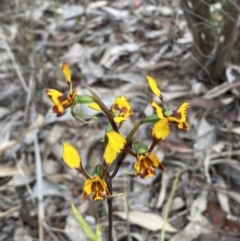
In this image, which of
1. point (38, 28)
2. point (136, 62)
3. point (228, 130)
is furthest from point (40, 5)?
point (228, 130)

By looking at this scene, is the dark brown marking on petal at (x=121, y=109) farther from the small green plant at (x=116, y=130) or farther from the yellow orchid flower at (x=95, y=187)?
the yellow orchid flower at (x=95, y=187)

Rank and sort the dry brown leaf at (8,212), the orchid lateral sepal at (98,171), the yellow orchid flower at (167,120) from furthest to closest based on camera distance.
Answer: the dry brown leaf at (8,212) → the orchid lateral sepal at (98,171) → the yellow orchid flower at (167,120)

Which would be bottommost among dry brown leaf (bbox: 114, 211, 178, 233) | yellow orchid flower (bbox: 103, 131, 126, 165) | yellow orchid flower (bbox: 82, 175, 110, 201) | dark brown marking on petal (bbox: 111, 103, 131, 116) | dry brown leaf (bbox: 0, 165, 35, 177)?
dry brown leaf (bbox: 114, 211, 178, 233)

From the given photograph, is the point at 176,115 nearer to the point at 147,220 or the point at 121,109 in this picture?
the point at 121,109

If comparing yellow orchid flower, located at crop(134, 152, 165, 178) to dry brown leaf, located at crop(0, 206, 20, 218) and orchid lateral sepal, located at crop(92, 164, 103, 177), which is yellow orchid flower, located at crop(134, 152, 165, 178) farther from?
dry brown leaf, located at crop(0, 206, 20, 218)

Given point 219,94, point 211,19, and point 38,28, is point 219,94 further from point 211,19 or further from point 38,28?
point 38,28

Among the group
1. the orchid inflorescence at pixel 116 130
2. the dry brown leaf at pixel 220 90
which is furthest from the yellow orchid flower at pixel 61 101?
the dry brown leaf at pixel 220 90

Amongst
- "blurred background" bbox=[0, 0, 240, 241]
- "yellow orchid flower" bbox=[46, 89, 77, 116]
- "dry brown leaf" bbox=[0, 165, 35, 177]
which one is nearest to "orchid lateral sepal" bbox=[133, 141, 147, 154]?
"yellow orchid flower" bbox=[46, 89, 77, 116]
